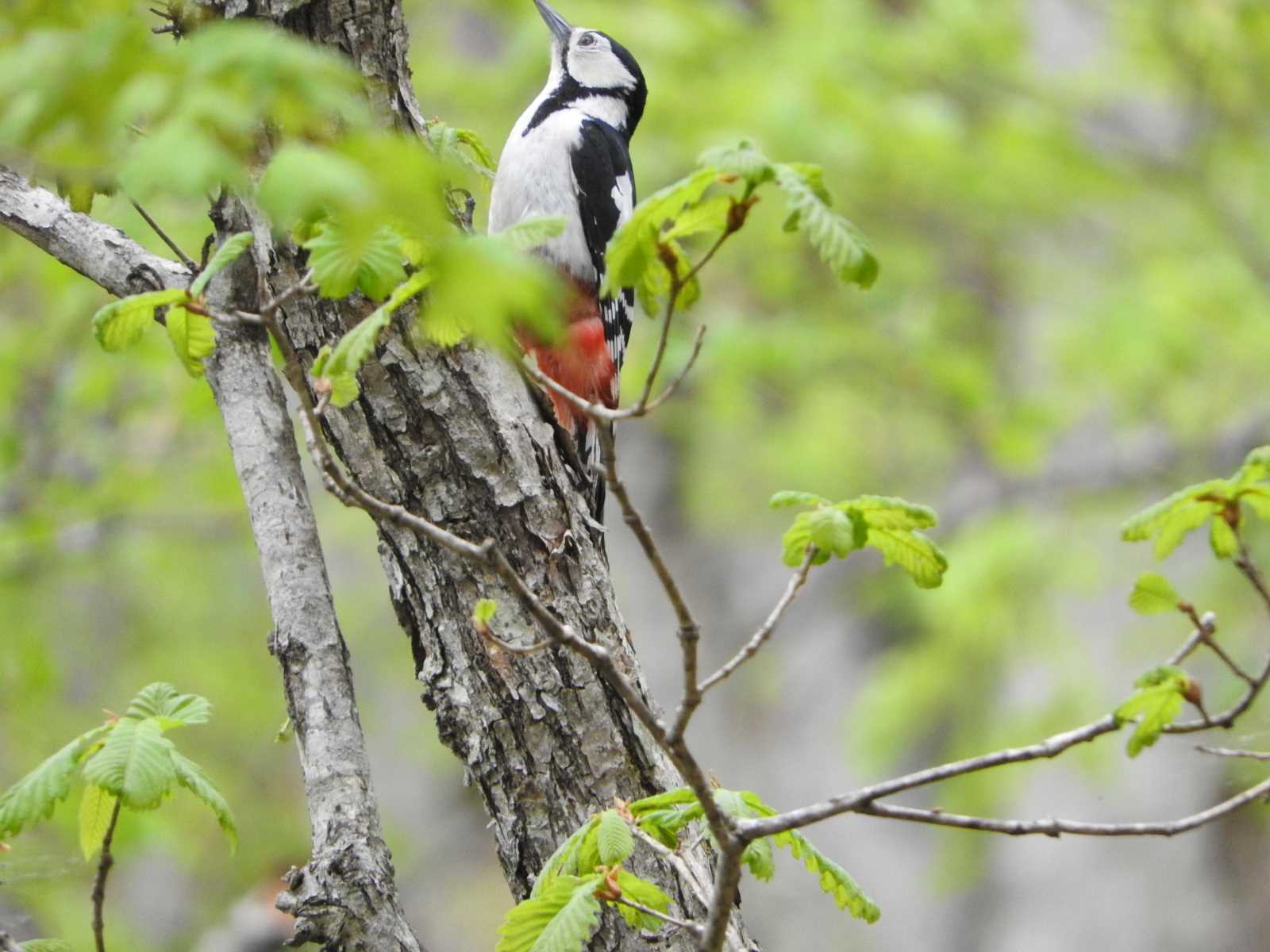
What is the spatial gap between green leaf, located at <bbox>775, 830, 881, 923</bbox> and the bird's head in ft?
9.36

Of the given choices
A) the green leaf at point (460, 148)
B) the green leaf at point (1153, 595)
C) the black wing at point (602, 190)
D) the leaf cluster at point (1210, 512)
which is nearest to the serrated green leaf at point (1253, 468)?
the leaf cluster at point (1210, 512)

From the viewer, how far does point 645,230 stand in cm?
121

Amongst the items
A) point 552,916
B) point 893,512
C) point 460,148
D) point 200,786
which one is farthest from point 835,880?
point 460,148

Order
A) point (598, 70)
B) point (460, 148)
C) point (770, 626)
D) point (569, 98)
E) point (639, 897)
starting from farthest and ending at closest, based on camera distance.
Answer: point (598, 70), point (569, 98), point (460, 148), point (639, 897), point (770, 626)

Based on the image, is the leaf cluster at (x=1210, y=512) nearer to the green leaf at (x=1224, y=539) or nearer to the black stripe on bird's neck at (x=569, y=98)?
the green leaf at (x=1224, y=539)

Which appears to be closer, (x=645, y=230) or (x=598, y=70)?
(x=645, y=230)

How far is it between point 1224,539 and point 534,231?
87 cm

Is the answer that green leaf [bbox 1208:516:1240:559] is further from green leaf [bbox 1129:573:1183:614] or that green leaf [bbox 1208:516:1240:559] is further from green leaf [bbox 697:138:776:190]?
green leaf [bbox 697:138:776:190]

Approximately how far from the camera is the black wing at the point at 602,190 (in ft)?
11.3

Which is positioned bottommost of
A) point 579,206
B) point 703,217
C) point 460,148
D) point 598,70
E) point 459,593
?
point 703,217

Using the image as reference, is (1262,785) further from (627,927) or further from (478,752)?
(478,752)

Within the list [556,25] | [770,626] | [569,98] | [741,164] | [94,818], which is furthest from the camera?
[556,25]

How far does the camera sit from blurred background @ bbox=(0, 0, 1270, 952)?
224 inches

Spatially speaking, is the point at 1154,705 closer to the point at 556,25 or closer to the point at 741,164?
the point at 741,164
